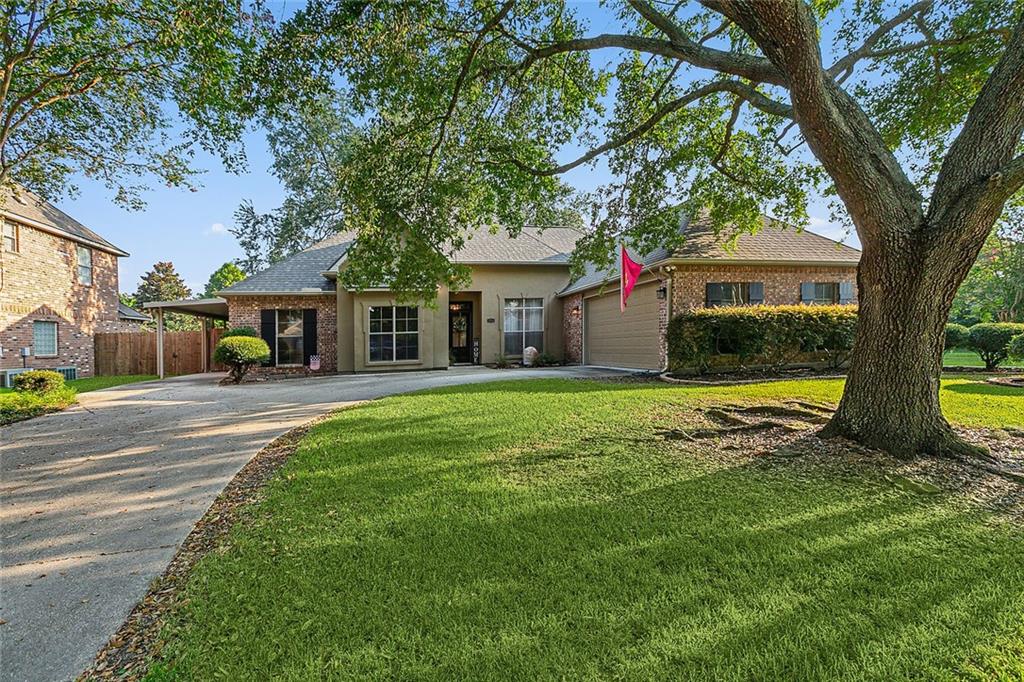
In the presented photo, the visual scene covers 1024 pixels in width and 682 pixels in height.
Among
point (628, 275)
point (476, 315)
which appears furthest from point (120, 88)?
point (628, 275)

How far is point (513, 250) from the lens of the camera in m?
16.9

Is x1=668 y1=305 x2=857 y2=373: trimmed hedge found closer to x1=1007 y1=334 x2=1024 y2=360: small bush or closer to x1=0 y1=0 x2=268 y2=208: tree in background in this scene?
x1=1007 y1=334 x2=1024 y2=360: small bush

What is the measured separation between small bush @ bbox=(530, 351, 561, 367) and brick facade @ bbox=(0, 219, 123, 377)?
52.0ft

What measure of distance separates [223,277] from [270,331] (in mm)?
31930

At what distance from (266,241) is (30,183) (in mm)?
17543

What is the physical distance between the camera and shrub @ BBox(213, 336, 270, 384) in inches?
455

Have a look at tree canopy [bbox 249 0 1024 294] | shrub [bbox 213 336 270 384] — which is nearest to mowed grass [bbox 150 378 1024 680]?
tree canopy [bbox 249 0 1024 294]

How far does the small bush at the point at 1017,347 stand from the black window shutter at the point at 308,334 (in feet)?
65.1

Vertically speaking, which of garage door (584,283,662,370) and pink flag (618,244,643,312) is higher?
pink flag (618,244,643,312)

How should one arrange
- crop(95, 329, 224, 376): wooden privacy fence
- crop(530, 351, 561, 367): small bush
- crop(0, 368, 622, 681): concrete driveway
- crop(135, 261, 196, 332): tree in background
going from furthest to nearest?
1. crop(135, 261, 196, 332): tree in background
2. crop(95, 329, 224, 376): wooden privacy fence
3. crop(530, 351, 561, 367): small bush
4. crop(0, 368, 622, 681): concrete driveway

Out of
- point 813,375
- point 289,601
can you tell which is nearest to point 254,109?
point 289,601

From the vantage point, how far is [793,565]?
2432 mm

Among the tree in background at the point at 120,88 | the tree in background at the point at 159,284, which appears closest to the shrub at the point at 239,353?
the tree in background at the point at 120,88

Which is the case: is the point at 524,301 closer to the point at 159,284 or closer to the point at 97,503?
the point at 97,503
